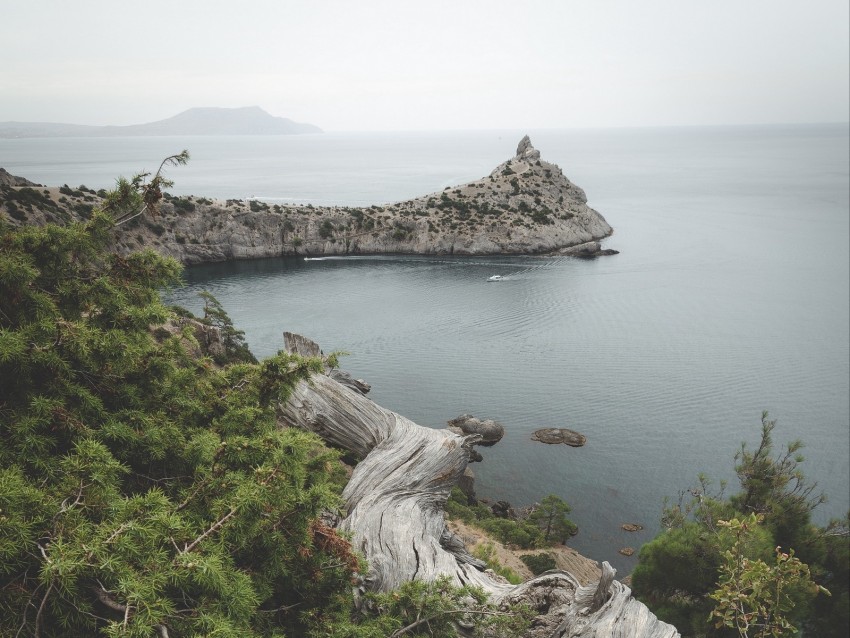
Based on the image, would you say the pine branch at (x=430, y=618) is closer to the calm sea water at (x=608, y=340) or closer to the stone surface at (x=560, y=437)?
the calm sea water at (x=608, y=340)

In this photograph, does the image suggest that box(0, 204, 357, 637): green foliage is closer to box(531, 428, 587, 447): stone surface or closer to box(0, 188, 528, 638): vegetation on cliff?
box(0, 188, 528, 638): vegetation on cliff

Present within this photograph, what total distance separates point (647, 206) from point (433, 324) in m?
81.3

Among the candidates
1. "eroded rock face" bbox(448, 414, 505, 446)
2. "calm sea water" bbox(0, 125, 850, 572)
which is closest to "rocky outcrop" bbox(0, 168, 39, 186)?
"calm sea water" bbox(0, 125, 850, 572)

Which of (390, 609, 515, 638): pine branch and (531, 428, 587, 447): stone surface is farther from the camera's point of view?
(531, 428, 587, 447): stone surface

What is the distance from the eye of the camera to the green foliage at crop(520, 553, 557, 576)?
1909 centimetres

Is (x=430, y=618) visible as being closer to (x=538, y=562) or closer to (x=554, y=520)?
(x=538, y=562)

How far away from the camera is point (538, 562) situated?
19344 mm

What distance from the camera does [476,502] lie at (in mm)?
25188

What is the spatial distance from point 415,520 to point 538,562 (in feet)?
38.6

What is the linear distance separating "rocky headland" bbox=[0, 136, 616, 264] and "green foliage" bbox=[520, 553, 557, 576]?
198 ft

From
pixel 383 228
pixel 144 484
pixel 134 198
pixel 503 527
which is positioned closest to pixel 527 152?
pixel 383 228

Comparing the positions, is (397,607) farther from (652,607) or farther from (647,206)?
(647,206)

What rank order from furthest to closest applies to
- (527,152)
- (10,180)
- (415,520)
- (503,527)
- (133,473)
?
(527,152)
(10,180)
(503,527)
(415,520)
(133,473)

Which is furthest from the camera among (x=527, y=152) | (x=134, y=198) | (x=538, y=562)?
(x=527, y=152)
